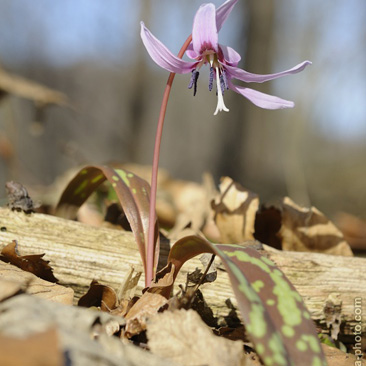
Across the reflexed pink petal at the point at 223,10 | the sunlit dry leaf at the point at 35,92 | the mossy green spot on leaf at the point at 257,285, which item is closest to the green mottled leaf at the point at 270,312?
the mossy green spot on leaf at the point at 257,285

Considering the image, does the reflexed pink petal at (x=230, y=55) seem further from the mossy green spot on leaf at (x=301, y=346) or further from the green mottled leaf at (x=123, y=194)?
the mossy green spot on leaf at (x=301, y=346)

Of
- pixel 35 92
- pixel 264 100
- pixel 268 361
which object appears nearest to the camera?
pixel 268 361

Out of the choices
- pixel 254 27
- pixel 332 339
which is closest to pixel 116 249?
pixel 332 339

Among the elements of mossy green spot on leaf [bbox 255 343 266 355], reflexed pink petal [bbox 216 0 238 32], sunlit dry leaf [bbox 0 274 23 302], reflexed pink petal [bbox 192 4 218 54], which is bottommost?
mossy green spot on leaf [bbox 255 343 266 355]

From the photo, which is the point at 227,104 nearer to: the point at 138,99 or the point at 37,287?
the point at 138,99

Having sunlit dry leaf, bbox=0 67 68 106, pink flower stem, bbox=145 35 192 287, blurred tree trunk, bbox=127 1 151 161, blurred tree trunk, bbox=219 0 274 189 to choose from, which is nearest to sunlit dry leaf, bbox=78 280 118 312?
pink flower stem, bbox=145 35 192 287

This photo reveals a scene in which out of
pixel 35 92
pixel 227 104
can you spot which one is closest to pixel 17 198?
pixel 35 92

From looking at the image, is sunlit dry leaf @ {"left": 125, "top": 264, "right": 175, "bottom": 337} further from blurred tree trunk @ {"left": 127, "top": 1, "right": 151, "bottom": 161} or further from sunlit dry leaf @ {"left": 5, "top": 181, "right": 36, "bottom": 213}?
blurred tree trunk @ {"left": 127, "top": 1, "right": 151, "bottom": 161}
